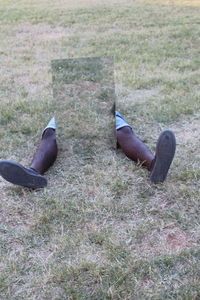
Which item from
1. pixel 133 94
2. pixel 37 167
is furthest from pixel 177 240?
pixel 133 94

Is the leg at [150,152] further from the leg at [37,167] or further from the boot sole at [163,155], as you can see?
the leg at [37,167]

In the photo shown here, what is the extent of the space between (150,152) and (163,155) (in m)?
0.31

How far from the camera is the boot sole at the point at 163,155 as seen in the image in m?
2.12

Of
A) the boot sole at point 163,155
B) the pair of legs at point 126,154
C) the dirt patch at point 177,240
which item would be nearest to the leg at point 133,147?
the pair of legs at point 126,154

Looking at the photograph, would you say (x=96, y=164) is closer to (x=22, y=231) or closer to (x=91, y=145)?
(x=91, y=145)

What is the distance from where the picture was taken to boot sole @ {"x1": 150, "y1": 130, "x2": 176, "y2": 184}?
2121 mm

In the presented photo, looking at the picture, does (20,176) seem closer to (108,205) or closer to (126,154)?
(108,205)

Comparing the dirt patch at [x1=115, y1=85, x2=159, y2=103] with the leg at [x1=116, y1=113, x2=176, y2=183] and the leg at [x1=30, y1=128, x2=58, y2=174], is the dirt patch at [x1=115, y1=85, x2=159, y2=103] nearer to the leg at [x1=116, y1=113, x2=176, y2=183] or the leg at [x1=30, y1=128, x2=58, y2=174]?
the leg at [x1=116, y1=113, x2=176, y2=183]

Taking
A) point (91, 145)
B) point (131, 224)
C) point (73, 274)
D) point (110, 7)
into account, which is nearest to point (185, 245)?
point (131, 224)

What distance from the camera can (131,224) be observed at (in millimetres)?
2035

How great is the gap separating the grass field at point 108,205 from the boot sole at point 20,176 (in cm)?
7

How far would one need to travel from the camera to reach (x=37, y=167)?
2408 millimetres

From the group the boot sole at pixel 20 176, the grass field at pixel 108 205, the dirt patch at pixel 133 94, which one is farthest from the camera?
the dirt patch at pixel 133 94

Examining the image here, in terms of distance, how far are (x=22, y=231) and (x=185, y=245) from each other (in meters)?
0.80
